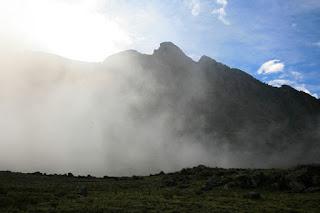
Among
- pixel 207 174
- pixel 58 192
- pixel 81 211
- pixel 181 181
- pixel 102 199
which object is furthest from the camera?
pixel 207 174

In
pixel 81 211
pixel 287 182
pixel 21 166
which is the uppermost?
pixel 21 166

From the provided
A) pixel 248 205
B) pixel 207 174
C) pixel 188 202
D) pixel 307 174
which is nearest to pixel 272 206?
pixel 248 205

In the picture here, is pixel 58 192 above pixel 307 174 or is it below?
below

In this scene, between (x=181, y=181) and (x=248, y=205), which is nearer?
(x=248, y=205)

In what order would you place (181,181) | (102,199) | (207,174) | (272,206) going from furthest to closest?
(207,174)
(181,181)
(102,199)
(272,206)

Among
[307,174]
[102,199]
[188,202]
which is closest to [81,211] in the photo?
[102,199]

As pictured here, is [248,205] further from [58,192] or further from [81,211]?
[58,192]

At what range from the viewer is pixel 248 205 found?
48125mm

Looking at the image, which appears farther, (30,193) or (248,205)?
(30,193)

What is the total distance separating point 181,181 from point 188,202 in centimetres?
2895

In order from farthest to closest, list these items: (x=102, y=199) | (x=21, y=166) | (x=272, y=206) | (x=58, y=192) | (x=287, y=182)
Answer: (x=21, y=166) → (x=287, y=182) → (x=58, y=192) → (x=102, y=199) → (x=272, y=206)

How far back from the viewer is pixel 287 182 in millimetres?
65938

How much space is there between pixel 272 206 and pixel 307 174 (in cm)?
2515

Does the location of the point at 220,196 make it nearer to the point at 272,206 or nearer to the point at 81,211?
the point at 272,206
